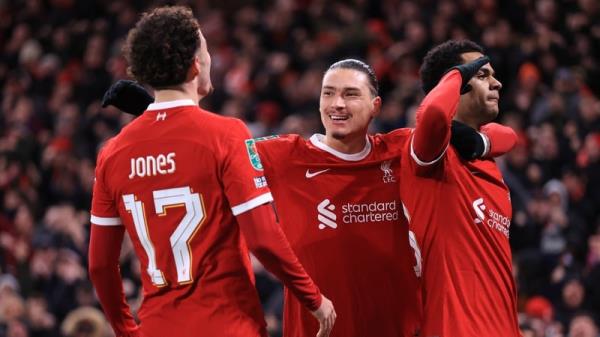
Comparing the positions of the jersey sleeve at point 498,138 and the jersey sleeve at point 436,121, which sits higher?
the jersey sleeve at point 436,121

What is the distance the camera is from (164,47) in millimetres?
4078

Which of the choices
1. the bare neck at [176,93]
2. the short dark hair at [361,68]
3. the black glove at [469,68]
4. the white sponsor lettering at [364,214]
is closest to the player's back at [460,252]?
the white sponsor lettering at [364,214]

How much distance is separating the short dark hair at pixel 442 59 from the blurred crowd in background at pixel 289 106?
3.35m

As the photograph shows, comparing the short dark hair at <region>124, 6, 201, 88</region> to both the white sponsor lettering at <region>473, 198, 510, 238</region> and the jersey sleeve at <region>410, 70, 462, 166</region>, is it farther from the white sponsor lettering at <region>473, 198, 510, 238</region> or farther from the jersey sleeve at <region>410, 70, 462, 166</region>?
the white sponsor lettering at <region>473, 198, 510, 238</region>

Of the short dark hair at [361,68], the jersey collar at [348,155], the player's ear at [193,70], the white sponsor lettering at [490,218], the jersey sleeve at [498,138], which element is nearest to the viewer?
the player's ear at [193,70]

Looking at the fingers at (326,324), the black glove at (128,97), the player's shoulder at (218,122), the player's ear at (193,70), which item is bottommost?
the fingers at (326,324)

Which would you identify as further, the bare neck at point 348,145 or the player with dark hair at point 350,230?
the bare neck at point 348,145

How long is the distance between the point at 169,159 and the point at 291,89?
911 cm

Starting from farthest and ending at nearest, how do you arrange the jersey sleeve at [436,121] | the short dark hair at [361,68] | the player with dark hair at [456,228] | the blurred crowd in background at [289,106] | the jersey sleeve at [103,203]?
the blurred crowd in background at [289,106] < the short dark hair at [361,68] < the player with dark hair at [456,228] < the jersey sleeve at [436,121] < the jersey sleeve at [103,203]

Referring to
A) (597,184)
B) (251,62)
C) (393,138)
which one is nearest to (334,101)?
(393,138)

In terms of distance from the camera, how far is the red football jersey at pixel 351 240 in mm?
5094

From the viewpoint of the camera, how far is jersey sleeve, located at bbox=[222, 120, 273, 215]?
4.01 m

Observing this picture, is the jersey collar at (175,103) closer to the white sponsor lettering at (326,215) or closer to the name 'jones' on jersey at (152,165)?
the name 'jones' on jersey at (152,165)

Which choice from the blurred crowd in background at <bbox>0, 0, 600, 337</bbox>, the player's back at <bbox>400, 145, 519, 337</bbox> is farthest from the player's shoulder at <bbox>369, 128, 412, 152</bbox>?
the blurred crowd in background at <bbox>0, 0, 600, 337</bbox>
